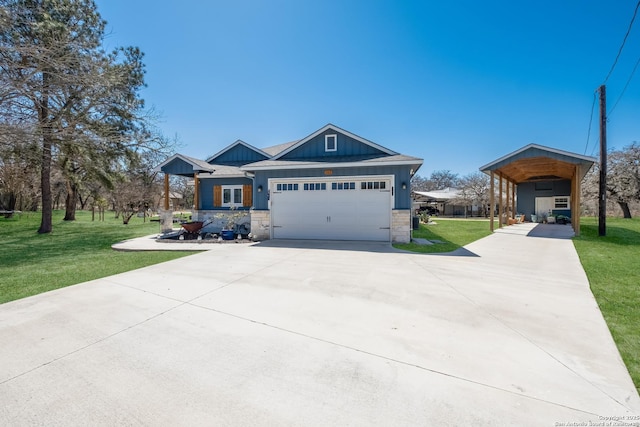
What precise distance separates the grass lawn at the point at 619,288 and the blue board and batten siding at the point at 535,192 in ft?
44.9

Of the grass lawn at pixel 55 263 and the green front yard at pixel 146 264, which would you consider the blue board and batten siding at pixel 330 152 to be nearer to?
the green front yard at pixel 146 264

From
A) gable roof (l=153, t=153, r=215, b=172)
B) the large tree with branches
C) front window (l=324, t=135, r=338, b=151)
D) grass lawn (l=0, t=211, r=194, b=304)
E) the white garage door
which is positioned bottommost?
grass lawn (l=0, t=211, r=194, b=304)

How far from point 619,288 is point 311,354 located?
5.97 metres

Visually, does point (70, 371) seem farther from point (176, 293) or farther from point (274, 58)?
point (274, 58)

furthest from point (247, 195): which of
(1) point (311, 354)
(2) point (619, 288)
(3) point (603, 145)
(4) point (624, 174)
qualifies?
(4) point (624, 174)

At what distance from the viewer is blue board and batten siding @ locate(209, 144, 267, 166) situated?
16.5m

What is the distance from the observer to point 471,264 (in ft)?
22.7

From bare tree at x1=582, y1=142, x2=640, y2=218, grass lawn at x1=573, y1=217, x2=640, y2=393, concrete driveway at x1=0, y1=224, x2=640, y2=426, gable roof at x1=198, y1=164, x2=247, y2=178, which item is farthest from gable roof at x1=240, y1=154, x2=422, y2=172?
bare tree at x1=582, y1=142, x2=640, y2=218

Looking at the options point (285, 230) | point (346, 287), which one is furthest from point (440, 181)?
point (346, 287)

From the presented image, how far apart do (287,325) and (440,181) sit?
70902 mm

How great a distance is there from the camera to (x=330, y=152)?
1171 cm

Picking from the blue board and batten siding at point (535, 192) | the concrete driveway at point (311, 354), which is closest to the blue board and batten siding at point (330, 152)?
the concrete driveway at point (311, 354)

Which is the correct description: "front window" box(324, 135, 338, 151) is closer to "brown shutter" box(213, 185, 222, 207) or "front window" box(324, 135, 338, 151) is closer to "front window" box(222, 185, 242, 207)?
"front window" box(222, 185, 242, 207)

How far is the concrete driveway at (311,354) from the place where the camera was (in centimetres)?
201
